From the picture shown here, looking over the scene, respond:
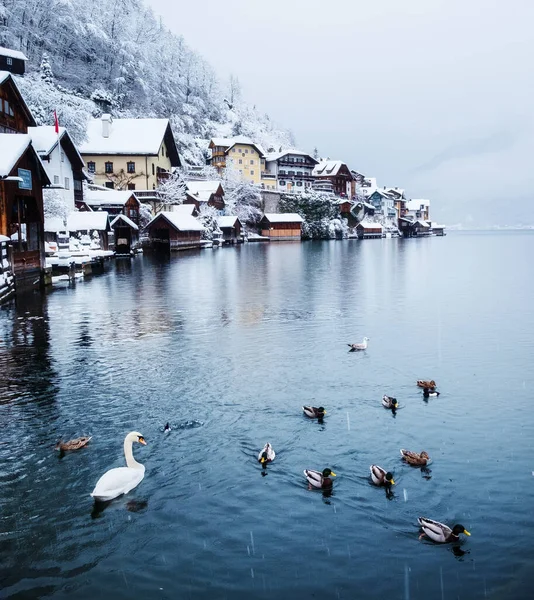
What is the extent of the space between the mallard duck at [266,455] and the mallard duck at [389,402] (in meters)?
4.61

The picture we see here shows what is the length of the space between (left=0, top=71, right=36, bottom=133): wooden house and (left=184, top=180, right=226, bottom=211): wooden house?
173ft

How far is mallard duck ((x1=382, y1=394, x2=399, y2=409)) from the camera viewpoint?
52.0 ft

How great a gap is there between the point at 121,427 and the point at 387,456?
6.58 metres

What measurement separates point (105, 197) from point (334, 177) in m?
85.0

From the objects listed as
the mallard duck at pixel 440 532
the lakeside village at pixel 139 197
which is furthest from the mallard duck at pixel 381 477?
the lakeside village at pixel 139 197

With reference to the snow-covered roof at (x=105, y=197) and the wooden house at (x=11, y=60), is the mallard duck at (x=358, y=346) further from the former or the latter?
the snow-covered roof at (x=105, y=197)

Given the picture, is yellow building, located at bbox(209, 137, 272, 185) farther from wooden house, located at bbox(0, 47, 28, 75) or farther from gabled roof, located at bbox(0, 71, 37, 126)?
gabled roof, located at bbox(0, 71, 37, 126)

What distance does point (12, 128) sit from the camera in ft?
151

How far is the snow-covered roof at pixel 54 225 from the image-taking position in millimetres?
53500

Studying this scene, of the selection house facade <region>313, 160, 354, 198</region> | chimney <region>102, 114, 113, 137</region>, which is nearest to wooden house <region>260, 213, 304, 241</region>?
house facade <region>313, 160, 354, 198</region>

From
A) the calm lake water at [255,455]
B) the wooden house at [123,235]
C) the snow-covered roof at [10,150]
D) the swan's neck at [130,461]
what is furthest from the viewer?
the wooden house at [123,235]

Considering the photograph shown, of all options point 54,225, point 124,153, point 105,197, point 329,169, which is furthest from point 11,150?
point 329,169

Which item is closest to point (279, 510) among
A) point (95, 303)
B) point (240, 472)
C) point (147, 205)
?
point (240, 472)

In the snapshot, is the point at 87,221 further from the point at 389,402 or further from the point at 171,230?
the point at 389,402
